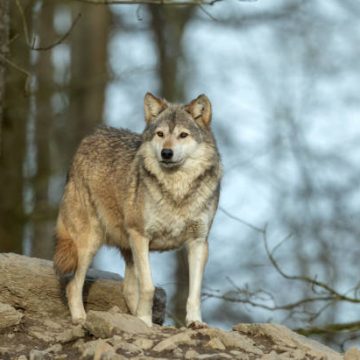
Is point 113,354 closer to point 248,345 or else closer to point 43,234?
point 248,345

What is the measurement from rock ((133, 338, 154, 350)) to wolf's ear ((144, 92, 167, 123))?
2568 mm

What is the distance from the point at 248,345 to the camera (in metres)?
8.17

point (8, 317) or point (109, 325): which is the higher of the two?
point (109, 325)

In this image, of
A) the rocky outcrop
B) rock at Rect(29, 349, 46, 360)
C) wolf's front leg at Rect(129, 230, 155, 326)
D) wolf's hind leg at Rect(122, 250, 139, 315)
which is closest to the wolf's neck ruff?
wolf's front leg at Rect(129, 230, 155, 326)

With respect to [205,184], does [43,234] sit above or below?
below

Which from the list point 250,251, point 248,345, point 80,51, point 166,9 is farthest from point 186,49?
point 248,345

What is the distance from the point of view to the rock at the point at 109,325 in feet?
26.5

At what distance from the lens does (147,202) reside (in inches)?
369

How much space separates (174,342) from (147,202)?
5.88ft

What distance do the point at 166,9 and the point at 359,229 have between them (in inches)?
210

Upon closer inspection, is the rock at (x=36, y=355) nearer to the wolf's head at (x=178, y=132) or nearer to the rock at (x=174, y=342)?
the rock at (x=174, y=342)

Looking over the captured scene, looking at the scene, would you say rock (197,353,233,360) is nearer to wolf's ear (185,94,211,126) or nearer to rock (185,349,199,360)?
rock (185,349,199,360)

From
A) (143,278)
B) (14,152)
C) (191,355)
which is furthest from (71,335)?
(14,152)

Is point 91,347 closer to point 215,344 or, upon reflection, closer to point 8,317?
point 215,344
